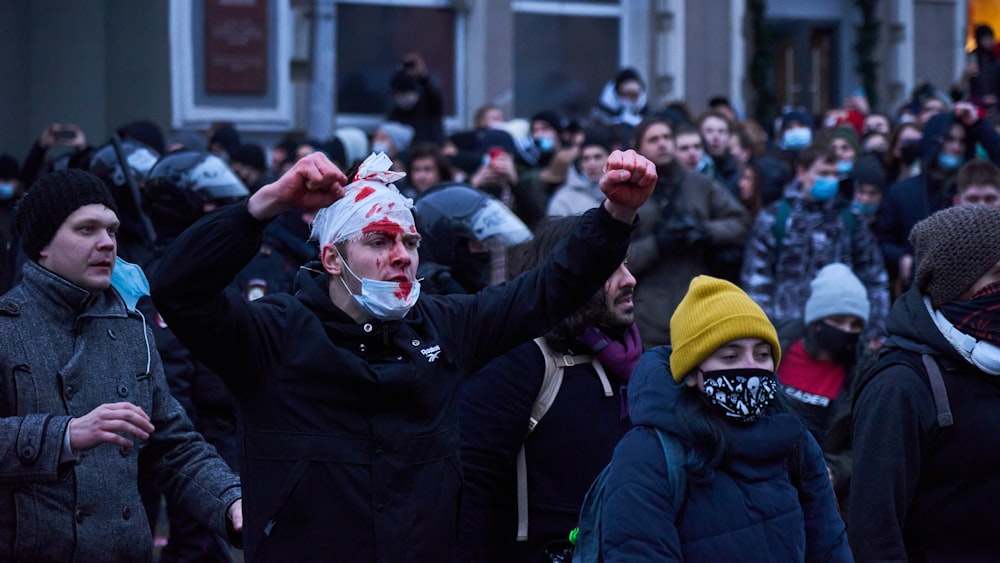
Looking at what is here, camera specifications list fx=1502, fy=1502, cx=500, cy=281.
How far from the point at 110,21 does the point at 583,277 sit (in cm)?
1395

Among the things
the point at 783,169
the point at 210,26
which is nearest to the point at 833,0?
the point at 210,26

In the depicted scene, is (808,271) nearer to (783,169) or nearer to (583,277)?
(783,169)

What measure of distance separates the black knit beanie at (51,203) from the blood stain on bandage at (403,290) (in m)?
1.32

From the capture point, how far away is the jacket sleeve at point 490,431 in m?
4.46

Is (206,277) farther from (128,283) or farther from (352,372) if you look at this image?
(128,283)

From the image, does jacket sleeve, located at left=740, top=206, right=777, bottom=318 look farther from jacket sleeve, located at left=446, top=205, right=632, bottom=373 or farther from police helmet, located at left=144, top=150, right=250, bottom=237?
jacket sleeve, located at left=446, top=205, right=632, bottom=373

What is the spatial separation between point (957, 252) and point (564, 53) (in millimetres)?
15621

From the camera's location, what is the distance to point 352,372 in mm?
3719

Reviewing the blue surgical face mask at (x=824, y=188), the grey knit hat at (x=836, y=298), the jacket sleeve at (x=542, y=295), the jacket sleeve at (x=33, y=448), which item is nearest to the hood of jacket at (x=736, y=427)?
the jacket sleeve at (x=542, y=295)

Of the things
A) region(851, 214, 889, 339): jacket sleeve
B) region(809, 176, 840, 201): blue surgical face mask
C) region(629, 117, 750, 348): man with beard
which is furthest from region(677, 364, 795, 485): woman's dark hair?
region(809, 176, 840, 201): blue surgical face mask

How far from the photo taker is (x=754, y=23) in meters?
20.5

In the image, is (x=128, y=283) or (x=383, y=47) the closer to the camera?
(x=128, y=283)

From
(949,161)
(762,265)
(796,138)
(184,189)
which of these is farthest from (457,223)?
(796,138)

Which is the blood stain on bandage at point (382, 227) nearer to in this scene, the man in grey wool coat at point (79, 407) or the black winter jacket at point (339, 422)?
the black winter jacket at point (339, 422)
